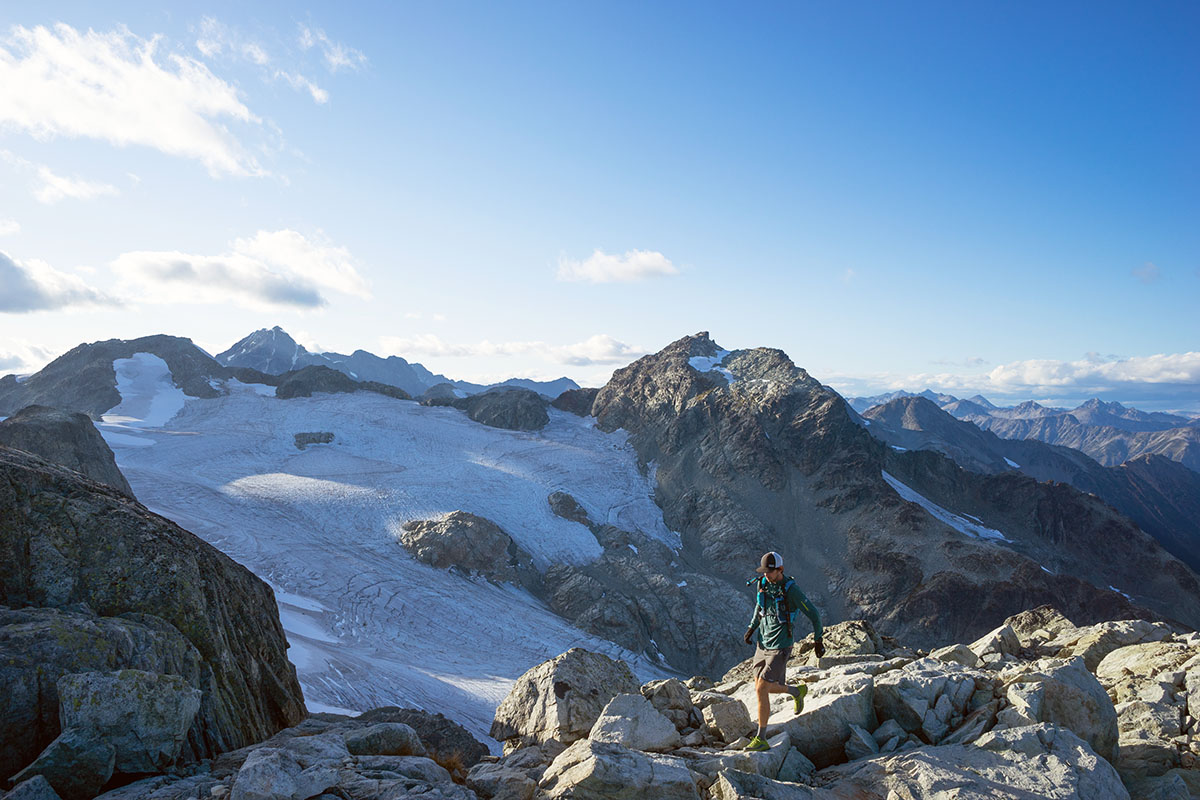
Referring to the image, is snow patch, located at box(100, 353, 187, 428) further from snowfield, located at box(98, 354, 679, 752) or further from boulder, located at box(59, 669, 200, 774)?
boulder, located at box(59, 669, 200, 774)

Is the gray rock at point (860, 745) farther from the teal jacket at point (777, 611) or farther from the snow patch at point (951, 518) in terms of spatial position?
the snow patch at point (951, 518)

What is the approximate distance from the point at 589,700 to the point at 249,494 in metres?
53.1

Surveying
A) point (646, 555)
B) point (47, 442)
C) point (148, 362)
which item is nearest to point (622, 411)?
point (646, 555)

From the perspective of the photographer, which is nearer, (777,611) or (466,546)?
(777,611)

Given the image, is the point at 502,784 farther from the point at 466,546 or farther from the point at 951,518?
the point at 951,518

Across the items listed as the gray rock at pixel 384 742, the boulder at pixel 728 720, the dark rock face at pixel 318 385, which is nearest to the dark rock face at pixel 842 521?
the dark rock face at pixel 318 385

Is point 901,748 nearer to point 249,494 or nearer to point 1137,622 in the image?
point 1137,622

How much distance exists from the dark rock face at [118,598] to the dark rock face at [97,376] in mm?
93743

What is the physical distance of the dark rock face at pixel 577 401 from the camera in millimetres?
105750

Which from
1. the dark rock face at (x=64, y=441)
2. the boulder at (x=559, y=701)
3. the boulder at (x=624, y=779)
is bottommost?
the boulder at (x=559, y=701)

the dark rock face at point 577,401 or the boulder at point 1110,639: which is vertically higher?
the dark rock face at point 577,401

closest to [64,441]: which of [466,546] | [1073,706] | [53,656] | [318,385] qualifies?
[466,546]

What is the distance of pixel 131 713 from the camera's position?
7.59 meters

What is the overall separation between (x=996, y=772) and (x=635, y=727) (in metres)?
4.85
